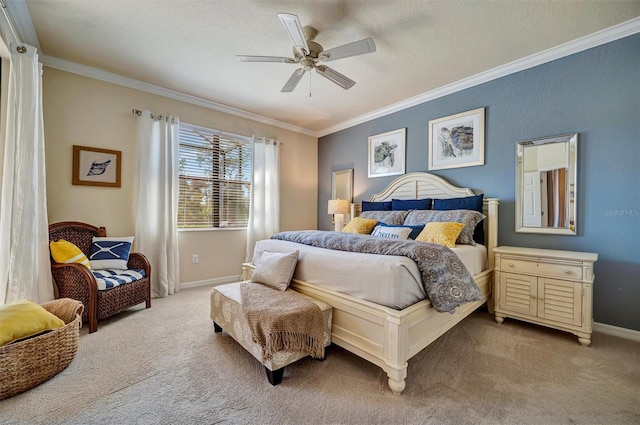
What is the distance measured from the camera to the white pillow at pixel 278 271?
7.30 ft

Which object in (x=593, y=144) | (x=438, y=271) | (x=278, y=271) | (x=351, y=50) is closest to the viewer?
(x=438, y=271)

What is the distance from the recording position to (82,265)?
2.45 metres

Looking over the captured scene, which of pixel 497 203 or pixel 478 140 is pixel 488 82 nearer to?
pixel 478 140

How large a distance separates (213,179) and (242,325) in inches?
108

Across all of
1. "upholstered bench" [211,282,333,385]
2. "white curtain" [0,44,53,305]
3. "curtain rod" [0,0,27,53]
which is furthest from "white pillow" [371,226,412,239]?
"curtain rod" [0,0,27,53]

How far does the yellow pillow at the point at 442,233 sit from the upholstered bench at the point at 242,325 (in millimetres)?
1360

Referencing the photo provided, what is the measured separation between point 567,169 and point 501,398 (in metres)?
2.31

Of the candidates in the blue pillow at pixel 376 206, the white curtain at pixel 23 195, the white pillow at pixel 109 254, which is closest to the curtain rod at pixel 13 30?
the white curtain at pixel 23 195

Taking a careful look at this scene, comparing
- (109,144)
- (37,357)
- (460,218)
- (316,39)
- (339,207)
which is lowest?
(37,357)

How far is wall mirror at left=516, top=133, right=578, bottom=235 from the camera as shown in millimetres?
2604

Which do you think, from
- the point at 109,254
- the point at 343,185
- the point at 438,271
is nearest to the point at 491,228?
the point at 438,271

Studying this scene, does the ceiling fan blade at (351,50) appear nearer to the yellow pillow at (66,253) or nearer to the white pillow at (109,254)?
the white pillow at (109,254)

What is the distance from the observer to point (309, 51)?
7.50ft

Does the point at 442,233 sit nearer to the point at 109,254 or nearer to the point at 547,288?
the point at 547,288
